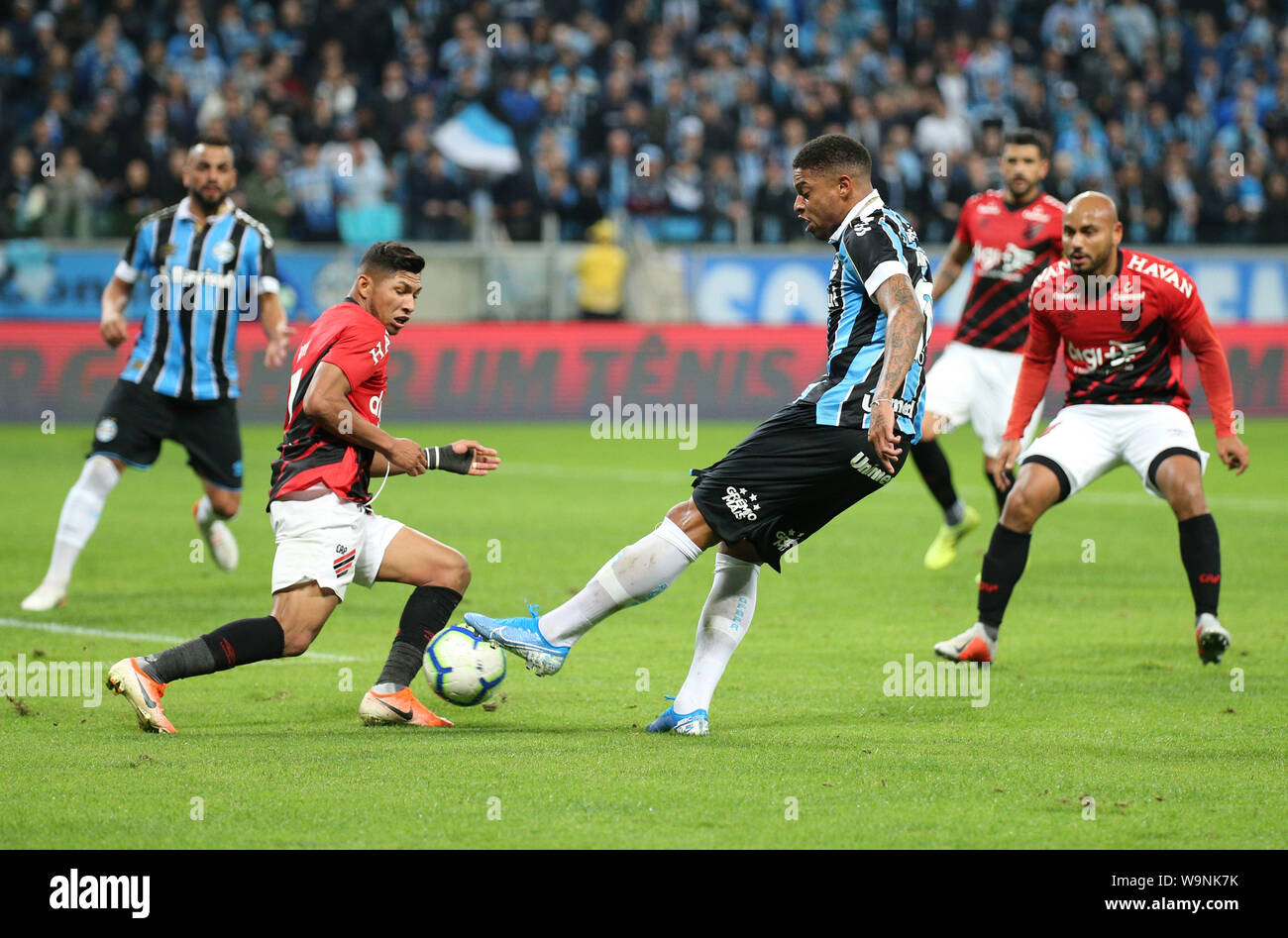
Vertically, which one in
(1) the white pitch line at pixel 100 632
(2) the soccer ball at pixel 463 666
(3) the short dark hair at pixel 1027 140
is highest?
(3) the short dark hair at pixel 1027 140

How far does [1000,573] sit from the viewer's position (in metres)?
7.64

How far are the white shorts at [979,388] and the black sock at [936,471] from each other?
0.79ft

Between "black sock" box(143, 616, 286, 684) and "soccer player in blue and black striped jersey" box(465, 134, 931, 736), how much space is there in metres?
0.73

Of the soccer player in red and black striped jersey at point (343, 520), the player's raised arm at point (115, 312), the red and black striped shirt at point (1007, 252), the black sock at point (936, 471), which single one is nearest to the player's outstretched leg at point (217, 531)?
the player's raised arm at point (115, 312)

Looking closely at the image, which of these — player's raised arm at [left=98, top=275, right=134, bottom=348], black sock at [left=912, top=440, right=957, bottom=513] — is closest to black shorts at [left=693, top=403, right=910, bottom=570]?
player's raised arm at [left=98, top=275, right=134, bottom=348]

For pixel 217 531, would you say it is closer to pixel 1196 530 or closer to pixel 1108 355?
pixel 1108 355

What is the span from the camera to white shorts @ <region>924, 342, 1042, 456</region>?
10812 mm

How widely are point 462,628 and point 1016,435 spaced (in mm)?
2987

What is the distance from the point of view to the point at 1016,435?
25.7ft

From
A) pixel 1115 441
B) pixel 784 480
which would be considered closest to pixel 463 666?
pixel 784 480

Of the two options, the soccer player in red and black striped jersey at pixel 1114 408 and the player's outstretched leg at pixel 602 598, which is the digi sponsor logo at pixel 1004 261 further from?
the player's outstretched leg at pixel 602 598

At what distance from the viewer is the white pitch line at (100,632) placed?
7.91 m

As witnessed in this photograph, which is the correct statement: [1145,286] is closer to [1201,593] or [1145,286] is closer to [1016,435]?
[1016,435]

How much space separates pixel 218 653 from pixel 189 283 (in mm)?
3949
